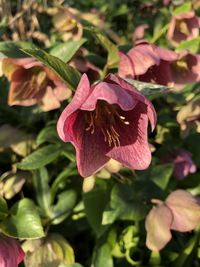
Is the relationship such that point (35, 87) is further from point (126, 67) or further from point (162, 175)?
point (162, 175)

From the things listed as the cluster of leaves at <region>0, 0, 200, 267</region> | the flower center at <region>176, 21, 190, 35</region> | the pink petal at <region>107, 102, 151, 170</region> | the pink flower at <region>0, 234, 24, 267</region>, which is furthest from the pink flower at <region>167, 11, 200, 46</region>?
the pink flower at <region>0, 234, 24, 267</region>

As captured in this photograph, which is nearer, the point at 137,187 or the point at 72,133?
the point at 72,133

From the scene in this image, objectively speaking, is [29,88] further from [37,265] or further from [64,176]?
[37,265]

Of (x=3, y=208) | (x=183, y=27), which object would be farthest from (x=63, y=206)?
(x=183, y=27)

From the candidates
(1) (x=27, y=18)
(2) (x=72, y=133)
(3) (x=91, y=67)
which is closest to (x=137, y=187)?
(3) (x=91, y=67)

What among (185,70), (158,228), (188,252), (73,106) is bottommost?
(188,252)

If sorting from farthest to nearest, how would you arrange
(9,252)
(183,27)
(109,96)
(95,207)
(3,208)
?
(183,27) < (95,207) < (3,208) < (9,252) < (109,96)
